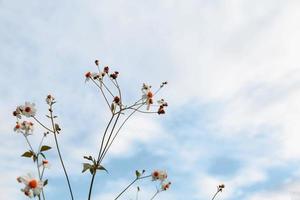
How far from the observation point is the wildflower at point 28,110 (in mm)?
7191

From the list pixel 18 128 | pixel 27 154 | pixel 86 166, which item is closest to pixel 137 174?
pixel 86 166

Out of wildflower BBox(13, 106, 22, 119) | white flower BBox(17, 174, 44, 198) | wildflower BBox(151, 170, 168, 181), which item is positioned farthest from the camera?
wildflower BBox(151, 170, 168, 181)

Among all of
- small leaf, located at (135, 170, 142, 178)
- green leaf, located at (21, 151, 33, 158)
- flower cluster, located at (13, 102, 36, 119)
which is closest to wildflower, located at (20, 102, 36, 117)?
flower cluster, located at (13, 102, 36, 119)

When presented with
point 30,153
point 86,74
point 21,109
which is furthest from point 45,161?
point 86,74

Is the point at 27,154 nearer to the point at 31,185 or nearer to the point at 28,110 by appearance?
the point at 28,110

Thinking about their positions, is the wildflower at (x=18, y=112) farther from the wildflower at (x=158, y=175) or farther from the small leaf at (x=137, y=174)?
the wildflower at (x=158, y=175)

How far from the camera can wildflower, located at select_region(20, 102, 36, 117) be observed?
7.19m

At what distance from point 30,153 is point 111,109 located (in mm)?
1487

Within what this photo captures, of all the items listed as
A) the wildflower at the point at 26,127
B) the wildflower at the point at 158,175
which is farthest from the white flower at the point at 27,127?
the wildflower at the point at 158,175

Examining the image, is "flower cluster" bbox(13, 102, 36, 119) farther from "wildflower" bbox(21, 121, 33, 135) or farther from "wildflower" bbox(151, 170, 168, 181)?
"wildflower" bbox(151, 170, 168, 181)

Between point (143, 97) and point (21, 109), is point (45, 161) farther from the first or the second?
point (143, 97)

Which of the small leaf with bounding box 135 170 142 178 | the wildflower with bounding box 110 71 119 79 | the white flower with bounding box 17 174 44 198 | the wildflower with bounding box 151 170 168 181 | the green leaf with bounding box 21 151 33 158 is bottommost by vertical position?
the white flower with bounding box 17 174 44 198

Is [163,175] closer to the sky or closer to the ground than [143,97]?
closer to the ground

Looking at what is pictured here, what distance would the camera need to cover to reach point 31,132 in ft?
23.0
